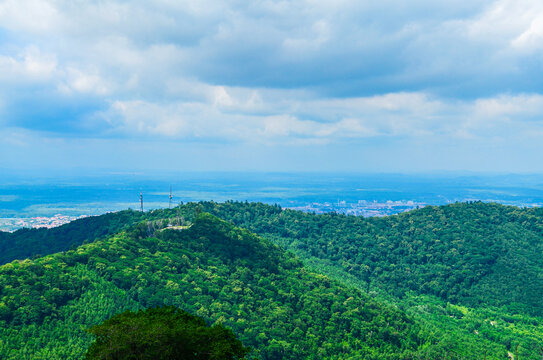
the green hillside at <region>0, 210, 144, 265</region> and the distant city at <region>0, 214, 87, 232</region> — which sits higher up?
the green hillside at <region>0, 210, 144, 265</region>

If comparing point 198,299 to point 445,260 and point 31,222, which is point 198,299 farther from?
point 31,222

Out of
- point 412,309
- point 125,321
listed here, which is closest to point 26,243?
point 125,321

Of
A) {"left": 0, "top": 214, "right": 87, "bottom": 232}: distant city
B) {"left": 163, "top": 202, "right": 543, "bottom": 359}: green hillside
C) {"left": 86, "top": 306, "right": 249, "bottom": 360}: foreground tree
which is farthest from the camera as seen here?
{"left": 0, "top": 214, "right": 87, "bottom": 232}: distant city

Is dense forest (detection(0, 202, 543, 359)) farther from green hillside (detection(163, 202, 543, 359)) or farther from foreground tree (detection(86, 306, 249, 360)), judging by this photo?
foreground tree (detection(86, 306, 249, 360))

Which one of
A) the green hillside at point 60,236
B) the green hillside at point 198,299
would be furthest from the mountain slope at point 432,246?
the green hillside at point 198,299

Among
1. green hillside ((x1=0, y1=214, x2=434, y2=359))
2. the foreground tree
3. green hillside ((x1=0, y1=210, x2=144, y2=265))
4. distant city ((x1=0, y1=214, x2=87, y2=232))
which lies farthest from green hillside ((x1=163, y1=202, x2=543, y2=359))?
distant city ((x1=0, y1=214, x2=87, y2=232))

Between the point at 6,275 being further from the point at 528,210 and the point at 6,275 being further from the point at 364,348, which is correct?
the point at 528,210

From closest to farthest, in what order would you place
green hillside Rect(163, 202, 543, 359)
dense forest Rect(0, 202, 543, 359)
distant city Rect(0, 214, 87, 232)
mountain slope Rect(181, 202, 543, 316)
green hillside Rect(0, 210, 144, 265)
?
dense forest Rect(0, 202, 543, 359)
green hillside Rect(163, 202, 543, 359)
mountain slope Rect(181, 202, 543, 316)
green hillside Rect(0, 210, 144, 265)
distant city Rect(0, 214, 87, 232)
